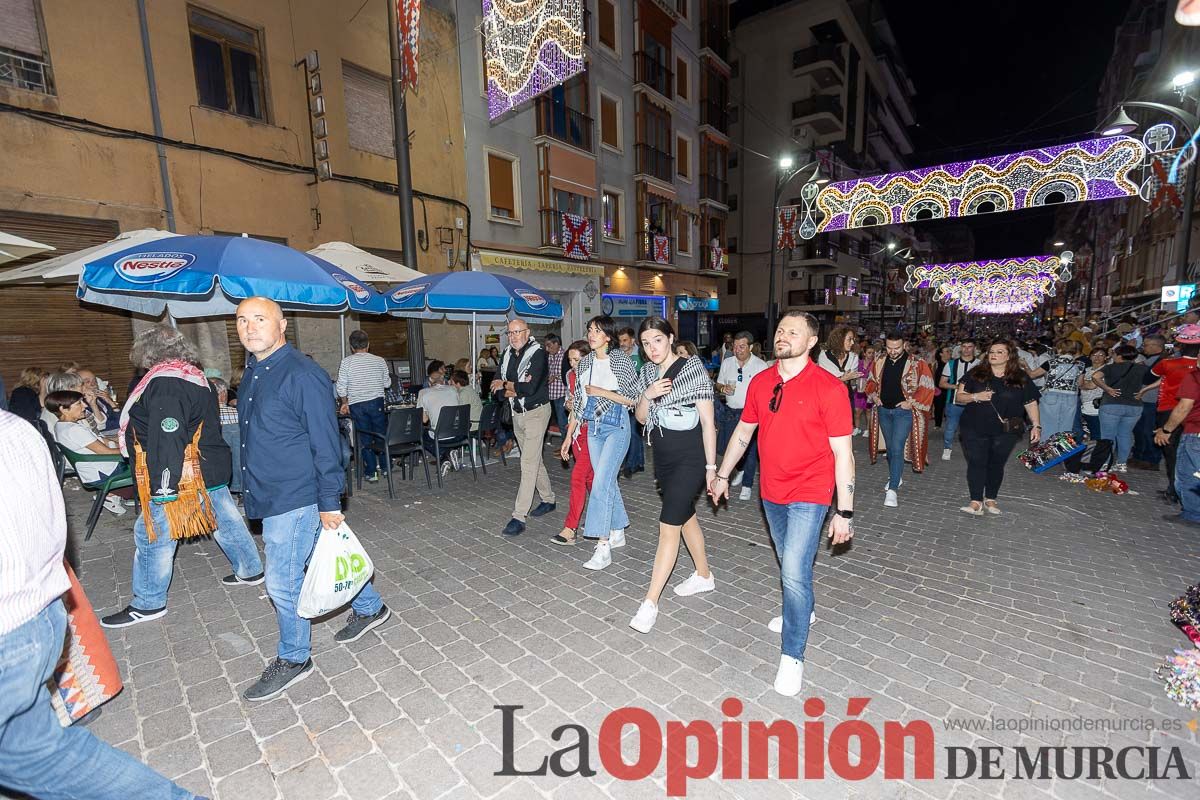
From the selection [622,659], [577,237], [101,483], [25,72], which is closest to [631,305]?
[577,237]

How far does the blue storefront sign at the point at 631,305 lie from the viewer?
67.4ft

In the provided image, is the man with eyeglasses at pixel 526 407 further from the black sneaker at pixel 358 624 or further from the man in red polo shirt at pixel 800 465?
the man in red polo shirt at pixel 800 465

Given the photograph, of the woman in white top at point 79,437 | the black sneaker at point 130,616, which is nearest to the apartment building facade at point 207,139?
the woman in white top at point 79,437

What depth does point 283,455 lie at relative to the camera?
2.93 metres

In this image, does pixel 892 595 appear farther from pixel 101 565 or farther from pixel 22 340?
pixel 22 340

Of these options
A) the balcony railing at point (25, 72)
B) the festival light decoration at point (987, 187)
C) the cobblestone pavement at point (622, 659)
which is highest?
the balcony railing at point (25, 72)

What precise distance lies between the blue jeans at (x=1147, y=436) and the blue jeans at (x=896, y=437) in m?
4.81

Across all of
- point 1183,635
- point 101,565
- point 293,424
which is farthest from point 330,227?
point 1183,635

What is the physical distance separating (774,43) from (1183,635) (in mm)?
43154

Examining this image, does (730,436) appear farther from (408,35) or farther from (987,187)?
(408,35)

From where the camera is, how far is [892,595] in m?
4.21

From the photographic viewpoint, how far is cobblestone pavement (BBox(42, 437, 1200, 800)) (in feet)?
8.34

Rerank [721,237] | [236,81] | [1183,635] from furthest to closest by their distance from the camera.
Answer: [721,237] < [236,81] < [1183,635]

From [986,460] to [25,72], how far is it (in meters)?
14.4
